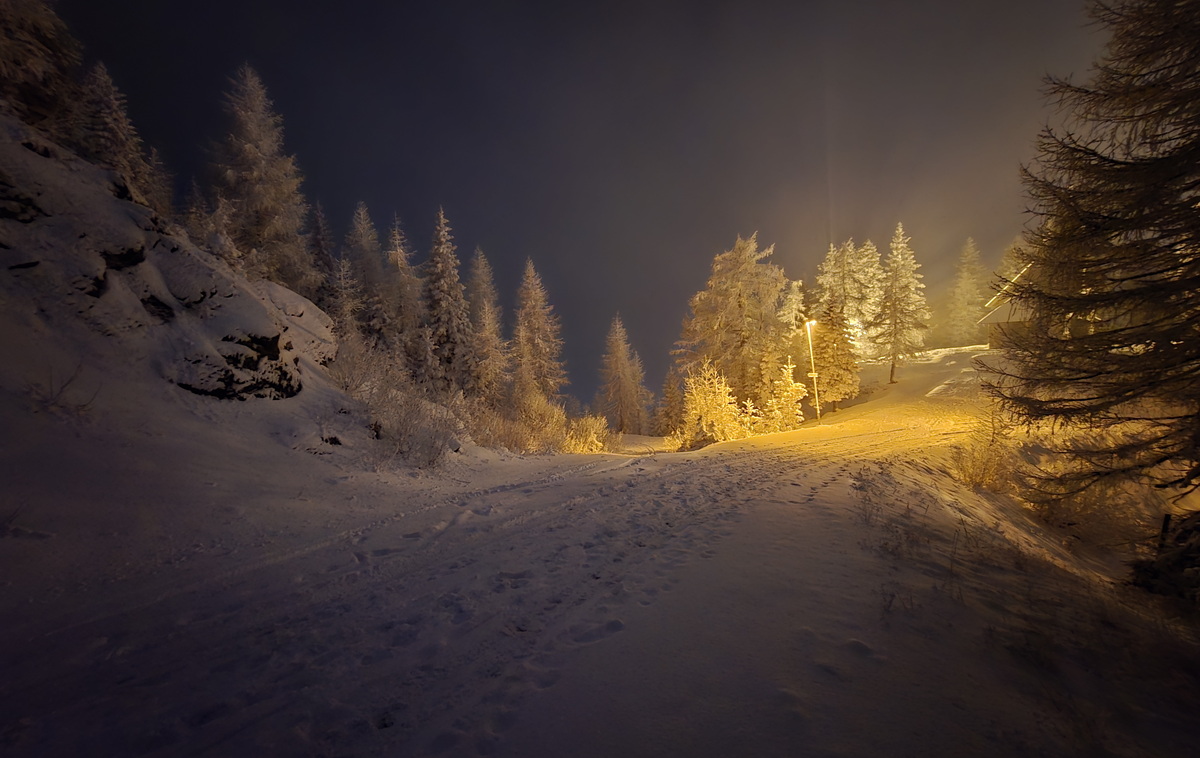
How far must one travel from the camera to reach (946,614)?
360 cm

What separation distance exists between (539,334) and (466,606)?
2900 cm

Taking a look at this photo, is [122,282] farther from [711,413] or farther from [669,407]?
[669,407]

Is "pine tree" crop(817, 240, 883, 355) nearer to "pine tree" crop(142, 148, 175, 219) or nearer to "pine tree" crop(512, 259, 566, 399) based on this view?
"pine tree" crop(512, 259, 566, 399)

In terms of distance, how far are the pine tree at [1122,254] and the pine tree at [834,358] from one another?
25.7 m

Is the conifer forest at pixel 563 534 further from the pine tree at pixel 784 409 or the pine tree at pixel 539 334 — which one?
the pine tree at pixel 539 334

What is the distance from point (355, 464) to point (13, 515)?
4068 mm

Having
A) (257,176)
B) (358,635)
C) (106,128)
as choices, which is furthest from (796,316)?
(106,128)

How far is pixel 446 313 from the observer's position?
24547 mm

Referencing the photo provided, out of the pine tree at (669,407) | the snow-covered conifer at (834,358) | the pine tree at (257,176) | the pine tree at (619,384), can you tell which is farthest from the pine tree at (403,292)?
the snow-covered conifer at (834,358)

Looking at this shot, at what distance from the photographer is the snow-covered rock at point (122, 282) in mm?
6324

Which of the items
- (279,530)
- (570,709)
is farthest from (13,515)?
(570,709)

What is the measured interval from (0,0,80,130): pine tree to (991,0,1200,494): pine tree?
19535 millimetres

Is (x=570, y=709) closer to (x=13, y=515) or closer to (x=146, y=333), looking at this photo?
(x=13, y=515)

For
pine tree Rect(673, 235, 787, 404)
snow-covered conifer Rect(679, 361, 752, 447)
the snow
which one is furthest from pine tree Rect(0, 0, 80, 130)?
pine tree Rect(673, 235, 787, 404)
